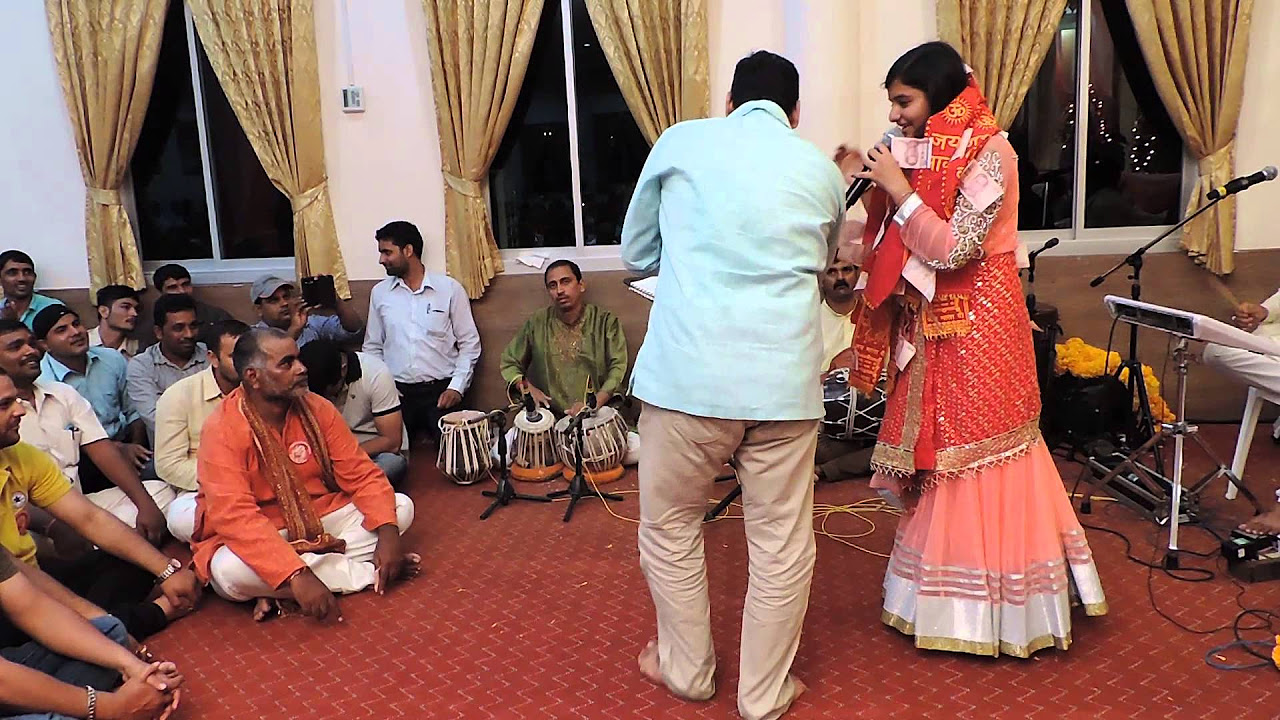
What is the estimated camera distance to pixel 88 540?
330 centimetres

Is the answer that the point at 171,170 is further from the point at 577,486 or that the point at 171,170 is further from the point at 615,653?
the point at 615,653

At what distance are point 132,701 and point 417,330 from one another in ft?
10.2

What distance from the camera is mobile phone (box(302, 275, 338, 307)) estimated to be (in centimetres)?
536

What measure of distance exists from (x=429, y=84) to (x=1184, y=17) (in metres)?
3.99

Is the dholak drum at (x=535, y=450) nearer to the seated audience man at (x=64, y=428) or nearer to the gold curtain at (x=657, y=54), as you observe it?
the seated audience man at (x=64, y=428)

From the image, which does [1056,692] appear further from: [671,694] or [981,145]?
[981,145]

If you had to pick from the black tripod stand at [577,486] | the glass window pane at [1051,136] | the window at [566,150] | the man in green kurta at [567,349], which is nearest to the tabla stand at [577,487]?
the black tripod stand at [577,486]

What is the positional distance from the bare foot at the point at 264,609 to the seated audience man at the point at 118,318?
Result: 240cm

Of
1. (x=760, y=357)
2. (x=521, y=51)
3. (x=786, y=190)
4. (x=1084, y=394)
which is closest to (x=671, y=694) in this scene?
(x=760, y=357)

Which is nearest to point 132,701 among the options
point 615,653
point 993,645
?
point 615,653

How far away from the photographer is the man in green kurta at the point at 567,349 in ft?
16.9

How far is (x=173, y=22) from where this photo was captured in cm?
590

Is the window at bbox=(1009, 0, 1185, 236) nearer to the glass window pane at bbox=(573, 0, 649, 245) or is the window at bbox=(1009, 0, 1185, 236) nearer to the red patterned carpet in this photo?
the glass window pane at bbox=(573, 0, 649, 245)

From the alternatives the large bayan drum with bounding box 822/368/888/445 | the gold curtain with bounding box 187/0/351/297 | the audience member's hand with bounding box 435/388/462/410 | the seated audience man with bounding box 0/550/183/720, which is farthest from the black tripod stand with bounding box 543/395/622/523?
the seated audience man with bounding box 0/550/183/720
